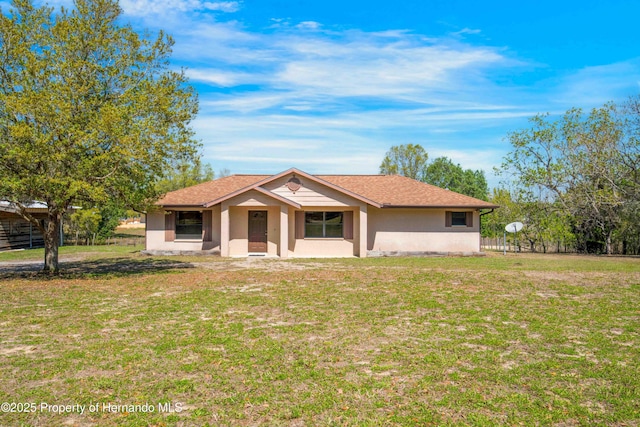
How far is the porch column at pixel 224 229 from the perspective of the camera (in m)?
23.5

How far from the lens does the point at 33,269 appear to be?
18.5 metres

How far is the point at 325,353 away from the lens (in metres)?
7.40

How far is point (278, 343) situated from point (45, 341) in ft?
12.7

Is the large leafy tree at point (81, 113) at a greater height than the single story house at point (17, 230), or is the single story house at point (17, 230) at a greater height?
the large leafy tree at point (81, 113)

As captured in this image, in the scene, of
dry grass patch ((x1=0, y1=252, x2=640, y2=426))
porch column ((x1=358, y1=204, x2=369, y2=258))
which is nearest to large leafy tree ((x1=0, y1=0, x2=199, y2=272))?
dry grass patch ((x1=0, y1=252, x2=640, y2=426))

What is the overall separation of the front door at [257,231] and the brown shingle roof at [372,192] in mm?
1669

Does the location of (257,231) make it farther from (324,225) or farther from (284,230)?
(324,225)

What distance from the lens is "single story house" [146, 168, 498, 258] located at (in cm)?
2394

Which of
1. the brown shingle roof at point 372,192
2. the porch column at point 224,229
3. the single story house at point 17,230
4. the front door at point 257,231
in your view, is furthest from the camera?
the single story house at point 17,230

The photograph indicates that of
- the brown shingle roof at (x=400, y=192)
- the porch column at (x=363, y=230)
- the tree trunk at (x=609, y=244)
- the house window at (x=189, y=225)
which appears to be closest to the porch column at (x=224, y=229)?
the house window at (x=189, y=225)

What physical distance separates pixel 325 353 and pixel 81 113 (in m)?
11.9

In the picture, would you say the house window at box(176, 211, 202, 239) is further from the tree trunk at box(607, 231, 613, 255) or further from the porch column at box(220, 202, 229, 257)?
the tree trunk at box(607, 231, 613, 255)

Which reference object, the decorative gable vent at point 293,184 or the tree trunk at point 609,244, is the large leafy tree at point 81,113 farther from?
the tree trunk at point 609,244

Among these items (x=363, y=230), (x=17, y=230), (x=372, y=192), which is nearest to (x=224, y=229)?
(x=363, y=230)
